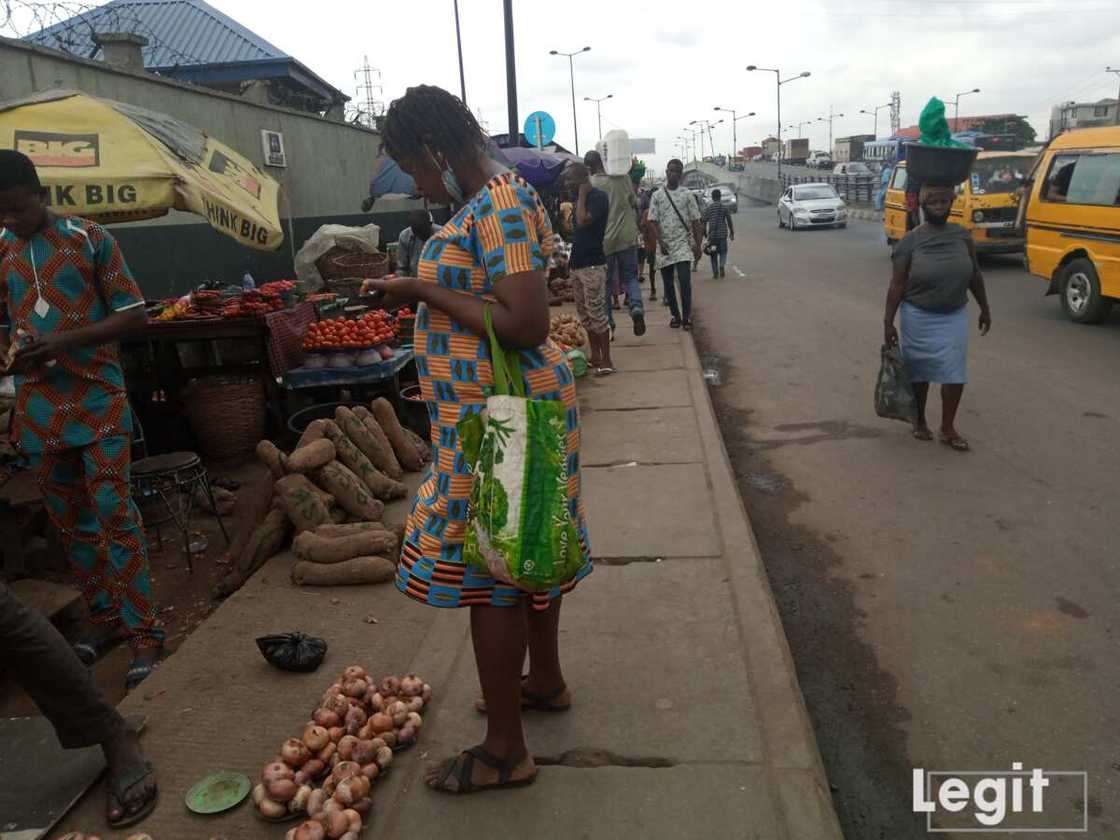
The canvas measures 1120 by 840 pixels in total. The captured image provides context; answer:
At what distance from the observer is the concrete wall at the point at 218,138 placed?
725 centimetres

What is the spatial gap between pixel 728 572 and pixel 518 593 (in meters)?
1.84

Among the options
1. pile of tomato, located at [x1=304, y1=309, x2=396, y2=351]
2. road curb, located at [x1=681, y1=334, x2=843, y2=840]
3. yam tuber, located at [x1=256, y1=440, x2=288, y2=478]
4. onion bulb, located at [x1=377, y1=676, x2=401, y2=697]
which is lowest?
road curb, located at [x1=681, y1=334, x2=843, y2=840]

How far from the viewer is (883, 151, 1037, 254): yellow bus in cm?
1490

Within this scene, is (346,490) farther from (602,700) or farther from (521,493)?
(521,493)

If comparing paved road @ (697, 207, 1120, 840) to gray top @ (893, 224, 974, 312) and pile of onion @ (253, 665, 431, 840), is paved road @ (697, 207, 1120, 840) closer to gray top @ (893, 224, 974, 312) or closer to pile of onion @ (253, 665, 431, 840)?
gray top @ (893, 224, 974, 312)

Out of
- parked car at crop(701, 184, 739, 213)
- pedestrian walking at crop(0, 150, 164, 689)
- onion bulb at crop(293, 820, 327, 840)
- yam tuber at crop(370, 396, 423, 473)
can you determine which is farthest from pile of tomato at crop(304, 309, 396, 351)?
parked car at crop(701, 184, 739, 213)

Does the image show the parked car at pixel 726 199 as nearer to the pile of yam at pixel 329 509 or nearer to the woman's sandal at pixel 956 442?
the woman's sandal at pixel 956 442

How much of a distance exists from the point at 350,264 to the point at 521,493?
792 centimetres

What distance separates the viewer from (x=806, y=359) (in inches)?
344

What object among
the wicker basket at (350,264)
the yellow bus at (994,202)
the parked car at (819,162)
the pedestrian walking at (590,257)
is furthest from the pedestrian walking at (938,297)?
the parked car at (819,162)

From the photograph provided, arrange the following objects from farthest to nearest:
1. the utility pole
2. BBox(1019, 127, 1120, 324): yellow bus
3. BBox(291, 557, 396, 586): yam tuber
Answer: the utility pole, BBox(1019, 127, 1120, 324): yellow bus, BBox(291, 557, 396, 586): yam tuber

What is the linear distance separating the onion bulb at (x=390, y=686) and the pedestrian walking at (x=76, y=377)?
115 centimetres

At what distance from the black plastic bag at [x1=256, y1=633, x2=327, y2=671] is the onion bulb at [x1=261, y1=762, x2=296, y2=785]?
727 mm

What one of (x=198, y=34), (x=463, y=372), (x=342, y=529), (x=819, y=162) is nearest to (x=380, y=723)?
(x=463, y=372)
